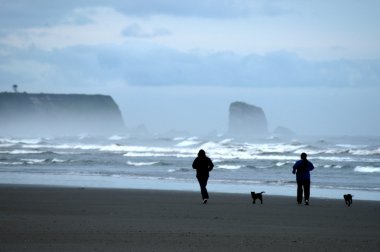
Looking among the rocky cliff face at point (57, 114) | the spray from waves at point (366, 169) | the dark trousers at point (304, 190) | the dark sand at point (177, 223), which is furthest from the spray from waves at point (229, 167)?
the rocky cliff face at point (57, 114)

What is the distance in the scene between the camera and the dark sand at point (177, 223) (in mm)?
9586

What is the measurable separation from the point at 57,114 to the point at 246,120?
1691 inches

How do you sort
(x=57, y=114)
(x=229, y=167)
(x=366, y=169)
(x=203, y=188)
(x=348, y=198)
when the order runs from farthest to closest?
(x=57, y=114) < (x=229, y=167) < (x=366, y=169) < (x=203, y=188) < (x=348, y=198)

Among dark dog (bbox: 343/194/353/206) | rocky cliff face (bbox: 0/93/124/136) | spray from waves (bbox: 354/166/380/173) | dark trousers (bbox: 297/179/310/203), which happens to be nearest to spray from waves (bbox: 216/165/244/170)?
spray from waves (bbox: 354/166/380/173)

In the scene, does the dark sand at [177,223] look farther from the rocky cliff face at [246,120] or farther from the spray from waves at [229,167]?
the rocky cliff face at [246,120]

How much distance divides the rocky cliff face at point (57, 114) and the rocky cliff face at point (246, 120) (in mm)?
27697

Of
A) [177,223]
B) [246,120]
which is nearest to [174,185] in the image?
[177,223]

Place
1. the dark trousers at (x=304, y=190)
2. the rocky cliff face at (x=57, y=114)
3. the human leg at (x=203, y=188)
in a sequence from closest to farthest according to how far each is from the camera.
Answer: the human leg at (x=203, y=188), the dark trousers at (x=304, y=190), the rocky cliff face at (x=57, y=114)

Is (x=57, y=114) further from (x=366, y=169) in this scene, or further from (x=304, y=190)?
(x=304, y=190)

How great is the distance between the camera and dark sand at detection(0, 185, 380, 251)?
9.59 meters

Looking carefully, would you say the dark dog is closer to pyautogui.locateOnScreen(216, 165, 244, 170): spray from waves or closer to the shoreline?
the shoreline

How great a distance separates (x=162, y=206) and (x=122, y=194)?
3.73 meters

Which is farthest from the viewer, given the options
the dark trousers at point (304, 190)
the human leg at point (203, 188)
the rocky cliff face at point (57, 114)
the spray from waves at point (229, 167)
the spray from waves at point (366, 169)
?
the rocky cliff face at point (57, 114)

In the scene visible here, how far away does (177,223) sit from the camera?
12.4 metres
